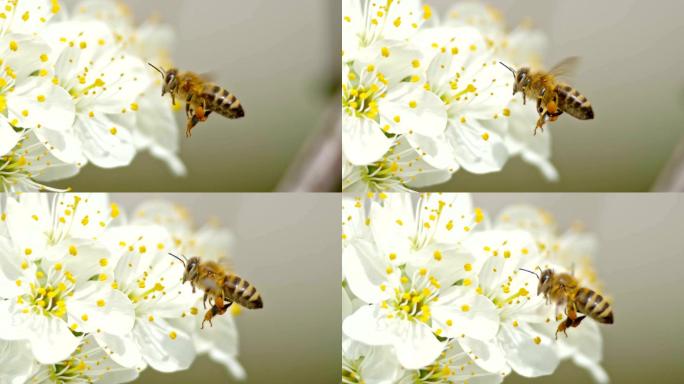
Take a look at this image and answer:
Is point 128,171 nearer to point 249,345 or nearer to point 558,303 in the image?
point 249,345

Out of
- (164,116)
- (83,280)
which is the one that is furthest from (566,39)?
(83,280)

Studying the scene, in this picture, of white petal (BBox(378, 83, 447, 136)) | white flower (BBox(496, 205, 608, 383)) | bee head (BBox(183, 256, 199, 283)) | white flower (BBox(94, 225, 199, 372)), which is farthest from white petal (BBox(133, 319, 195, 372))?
white flower (BBox(496, 205, 608, 383))

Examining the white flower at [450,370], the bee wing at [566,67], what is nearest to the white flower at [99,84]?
the white flower at [450,370]

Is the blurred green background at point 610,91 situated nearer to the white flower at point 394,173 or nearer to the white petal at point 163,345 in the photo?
the white flower at point 394,173

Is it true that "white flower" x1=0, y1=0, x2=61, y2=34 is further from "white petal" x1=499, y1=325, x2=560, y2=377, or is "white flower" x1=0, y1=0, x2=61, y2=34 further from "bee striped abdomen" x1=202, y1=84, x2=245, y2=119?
"white petal" x1=499, y1=325, x2=560, y2=377

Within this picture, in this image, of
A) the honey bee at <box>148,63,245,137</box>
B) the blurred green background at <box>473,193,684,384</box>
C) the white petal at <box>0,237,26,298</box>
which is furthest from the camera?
the blurred green background at <box>473,193,684,384</box>

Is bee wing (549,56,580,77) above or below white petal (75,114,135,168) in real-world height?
above
